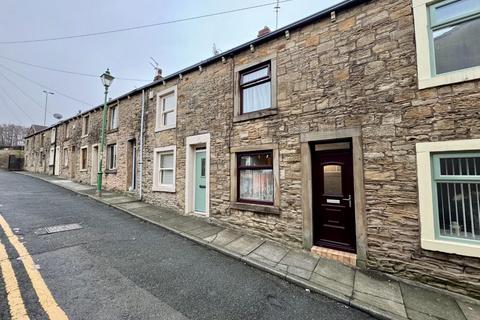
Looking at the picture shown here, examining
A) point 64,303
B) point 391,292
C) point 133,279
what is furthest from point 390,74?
point 64,303

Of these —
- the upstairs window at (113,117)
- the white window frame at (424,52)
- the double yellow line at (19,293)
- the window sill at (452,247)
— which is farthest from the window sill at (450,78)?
the upstairs window at (113,117)

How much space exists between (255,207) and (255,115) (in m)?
2.62

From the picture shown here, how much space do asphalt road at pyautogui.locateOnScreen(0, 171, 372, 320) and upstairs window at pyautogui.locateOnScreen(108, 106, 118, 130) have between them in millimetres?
7956

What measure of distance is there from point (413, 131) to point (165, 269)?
5.38 meters

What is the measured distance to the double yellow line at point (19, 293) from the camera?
Answer: 2.67 metres

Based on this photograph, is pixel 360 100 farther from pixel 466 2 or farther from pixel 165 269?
pixel 165 269

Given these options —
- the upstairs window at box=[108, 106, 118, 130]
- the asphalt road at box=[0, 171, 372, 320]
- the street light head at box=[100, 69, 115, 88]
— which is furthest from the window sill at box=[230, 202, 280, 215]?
the upstairs window at box=[108, 106, 118, 130]

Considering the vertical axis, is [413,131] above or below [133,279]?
above

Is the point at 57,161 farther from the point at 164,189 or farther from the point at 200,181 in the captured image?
the point at 200,181

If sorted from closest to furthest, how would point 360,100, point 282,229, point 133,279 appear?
point 133,279 < point 360,100 < point 282,229

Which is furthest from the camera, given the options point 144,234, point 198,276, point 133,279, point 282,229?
point 144,234

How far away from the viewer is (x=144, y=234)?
5965 mm

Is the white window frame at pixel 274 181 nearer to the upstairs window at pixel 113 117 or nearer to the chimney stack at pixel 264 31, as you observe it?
the chimney stack at pixel 264 31

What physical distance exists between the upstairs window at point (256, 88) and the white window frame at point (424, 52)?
3.30m
